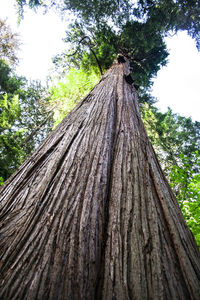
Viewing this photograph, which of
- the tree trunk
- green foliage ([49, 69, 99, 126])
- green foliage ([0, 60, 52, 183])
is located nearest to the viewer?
the tree trunk

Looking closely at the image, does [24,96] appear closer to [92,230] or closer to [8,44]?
[8,44]

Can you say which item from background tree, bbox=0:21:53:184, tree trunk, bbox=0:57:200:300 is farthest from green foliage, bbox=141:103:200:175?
tree trunk, bbox=0:57:200:300

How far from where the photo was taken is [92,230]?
805mm

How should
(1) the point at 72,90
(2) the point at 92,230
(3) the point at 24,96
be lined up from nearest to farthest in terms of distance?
1. (2) the point at 92,230
2. (1) the point at 72,90
3. (3) the point at 24,96

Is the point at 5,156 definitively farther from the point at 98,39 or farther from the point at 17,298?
the point at 98,39

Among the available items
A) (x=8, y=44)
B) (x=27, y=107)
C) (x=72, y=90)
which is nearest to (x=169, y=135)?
(x=72, y=90)

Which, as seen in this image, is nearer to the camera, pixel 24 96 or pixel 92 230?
pixel 92 230

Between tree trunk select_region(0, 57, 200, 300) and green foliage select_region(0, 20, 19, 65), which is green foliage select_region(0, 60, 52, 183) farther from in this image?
tree trunk select_region(0, 57, 200, 300)

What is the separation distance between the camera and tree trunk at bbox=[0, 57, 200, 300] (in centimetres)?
64

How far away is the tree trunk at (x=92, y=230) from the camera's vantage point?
640 mm

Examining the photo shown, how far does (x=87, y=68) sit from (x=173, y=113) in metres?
8.48

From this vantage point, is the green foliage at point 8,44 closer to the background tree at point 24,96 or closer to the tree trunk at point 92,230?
the background tree at point 24,96

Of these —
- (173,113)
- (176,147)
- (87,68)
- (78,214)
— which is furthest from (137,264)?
(173,113)

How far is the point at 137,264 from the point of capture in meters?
0.72
